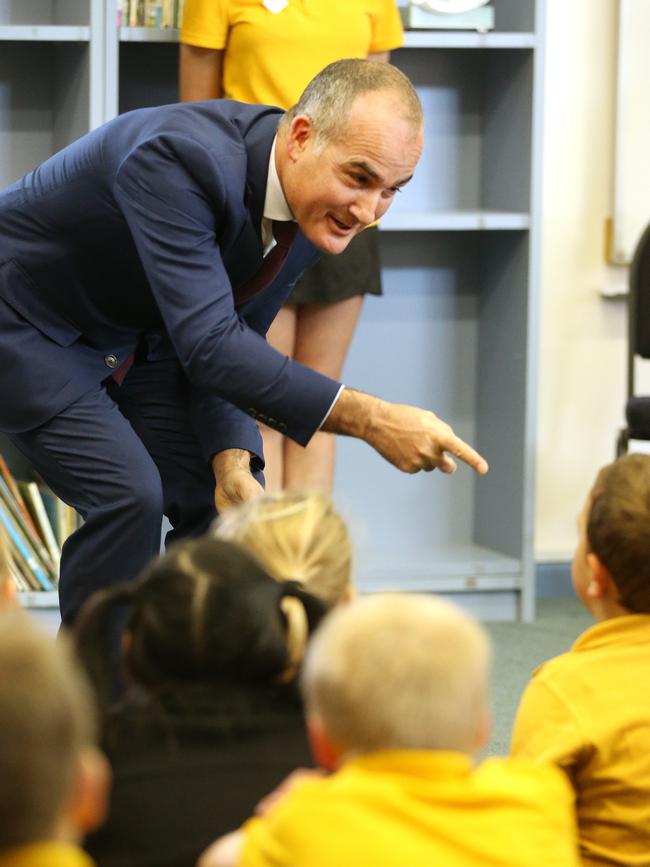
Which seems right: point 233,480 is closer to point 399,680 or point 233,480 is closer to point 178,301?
point 178,301

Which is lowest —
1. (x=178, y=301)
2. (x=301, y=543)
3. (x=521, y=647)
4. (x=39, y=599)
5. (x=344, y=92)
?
(x=521, y=647)

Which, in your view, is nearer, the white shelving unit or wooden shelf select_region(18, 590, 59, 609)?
wooden shelf select_region(18, 590, 59, 609)

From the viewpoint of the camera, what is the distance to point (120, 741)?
3.66ft

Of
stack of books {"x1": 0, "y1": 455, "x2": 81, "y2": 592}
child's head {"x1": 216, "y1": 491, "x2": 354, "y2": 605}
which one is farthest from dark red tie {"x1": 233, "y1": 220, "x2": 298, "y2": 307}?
stack of books {"x1": 0, "y1": 455, "x2": 81, "y2": 592}

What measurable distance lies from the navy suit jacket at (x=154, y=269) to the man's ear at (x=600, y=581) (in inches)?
22.5

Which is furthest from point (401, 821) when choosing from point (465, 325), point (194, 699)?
point (465, 325)

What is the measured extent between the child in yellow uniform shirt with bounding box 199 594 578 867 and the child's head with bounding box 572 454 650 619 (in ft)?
1.79

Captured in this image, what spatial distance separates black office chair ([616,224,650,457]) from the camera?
3248 millimetres

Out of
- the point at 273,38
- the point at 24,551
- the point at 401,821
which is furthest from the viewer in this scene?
the point at 24,551

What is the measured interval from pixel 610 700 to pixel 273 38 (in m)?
1.95

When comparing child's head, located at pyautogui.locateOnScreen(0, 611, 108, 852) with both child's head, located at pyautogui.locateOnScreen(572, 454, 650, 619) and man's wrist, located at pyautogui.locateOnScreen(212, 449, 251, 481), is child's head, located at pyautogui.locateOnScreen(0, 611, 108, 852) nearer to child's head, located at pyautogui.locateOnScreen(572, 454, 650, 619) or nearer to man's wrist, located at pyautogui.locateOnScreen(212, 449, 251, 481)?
child's head, located at pyautogui.locateOnScreen(572, 454, 650, 619)

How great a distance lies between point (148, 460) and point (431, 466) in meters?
0.47

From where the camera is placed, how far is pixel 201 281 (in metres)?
1.96

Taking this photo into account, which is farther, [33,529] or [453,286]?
[453,286]
